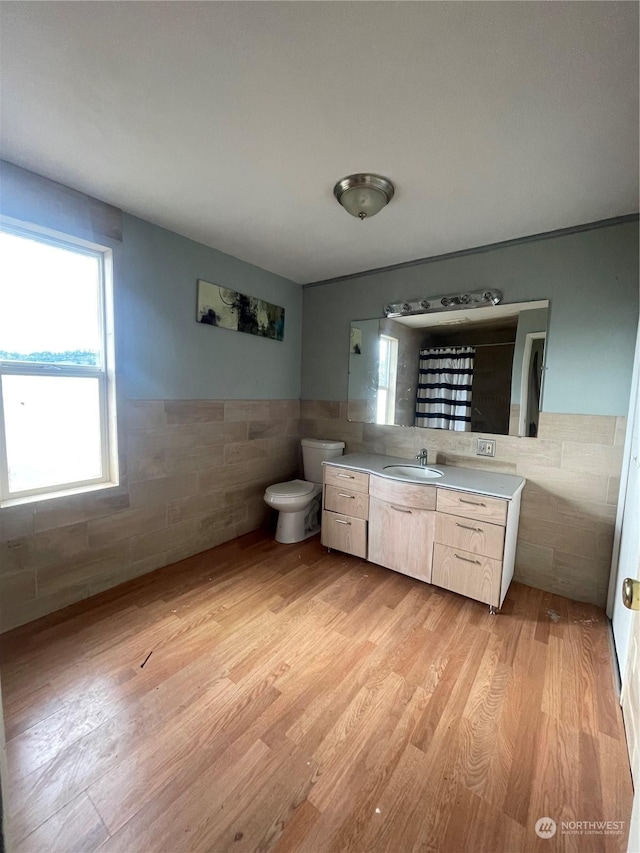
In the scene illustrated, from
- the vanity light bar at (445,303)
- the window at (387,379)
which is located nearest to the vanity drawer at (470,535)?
the window at (387,379)

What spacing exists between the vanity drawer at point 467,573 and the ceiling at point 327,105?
2.08 metres

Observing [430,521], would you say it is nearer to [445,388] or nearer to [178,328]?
[445,388]

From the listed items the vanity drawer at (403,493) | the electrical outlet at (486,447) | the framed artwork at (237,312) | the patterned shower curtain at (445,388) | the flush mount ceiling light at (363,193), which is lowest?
the vanity drawer at (403,493)

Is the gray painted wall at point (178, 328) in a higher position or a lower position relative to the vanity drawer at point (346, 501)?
higher

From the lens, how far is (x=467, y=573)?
82.5 inches

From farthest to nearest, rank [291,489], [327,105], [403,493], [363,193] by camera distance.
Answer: [291,489] < [403,493] < [363,193] < [327,105]

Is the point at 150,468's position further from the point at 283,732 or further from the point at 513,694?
the point at 513,694

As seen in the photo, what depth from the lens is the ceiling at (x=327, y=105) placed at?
98 centimetres

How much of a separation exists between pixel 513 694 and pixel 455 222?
2560 millimetres

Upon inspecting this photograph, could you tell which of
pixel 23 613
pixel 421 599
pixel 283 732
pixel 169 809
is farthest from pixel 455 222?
pixel 23 613

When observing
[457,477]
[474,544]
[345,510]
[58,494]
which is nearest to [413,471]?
[457,477]

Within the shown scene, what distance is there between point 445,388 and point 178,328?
2.07 metres

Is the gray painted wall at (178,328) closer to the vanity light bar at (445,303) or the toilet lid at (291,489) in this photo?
the toilet lid at (291,489)

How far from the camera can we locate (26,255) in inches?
71.7
